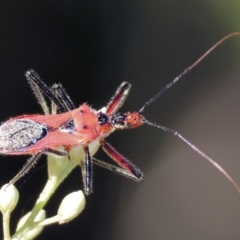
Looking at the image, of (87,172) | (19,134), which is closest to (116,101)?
(87,172)

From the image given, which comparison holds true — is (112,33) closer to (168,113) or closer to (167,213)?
(168,113)

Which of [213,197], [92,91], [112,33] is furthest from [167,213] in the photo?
[112,33]

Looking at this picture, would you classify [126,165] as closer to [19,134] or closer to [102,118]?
[102,118]

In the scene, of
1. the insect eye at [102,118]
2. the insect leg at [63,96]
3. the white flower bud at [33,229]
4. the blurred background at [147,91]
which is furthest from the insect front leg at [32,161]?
the blurred background at [147,91]

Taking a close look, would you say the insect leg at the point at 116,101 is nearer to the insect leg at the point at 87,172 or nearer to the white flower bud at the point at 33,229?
the insect leg at the point at 87,172

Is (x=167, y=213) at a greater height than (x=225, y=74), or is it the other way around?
(x=225, y=74)

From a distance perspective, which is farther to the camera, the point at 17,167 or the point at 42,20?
the point at 42,20
